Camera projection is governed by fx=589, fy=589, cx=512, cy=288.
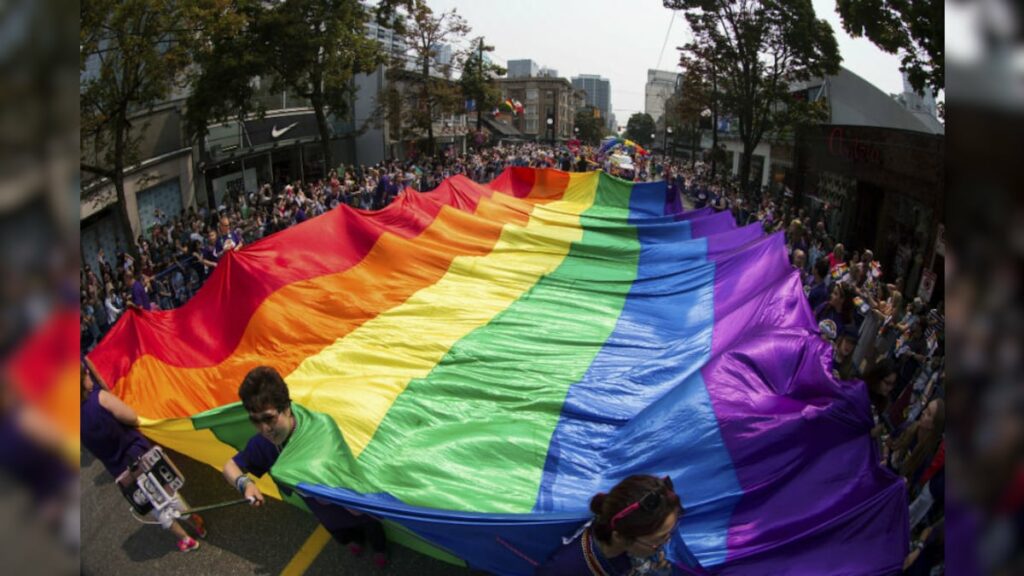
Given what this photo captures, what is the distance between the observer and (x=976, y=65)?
19.4 inches

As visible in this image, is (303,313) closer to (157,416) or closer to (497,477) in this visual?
(157,416)

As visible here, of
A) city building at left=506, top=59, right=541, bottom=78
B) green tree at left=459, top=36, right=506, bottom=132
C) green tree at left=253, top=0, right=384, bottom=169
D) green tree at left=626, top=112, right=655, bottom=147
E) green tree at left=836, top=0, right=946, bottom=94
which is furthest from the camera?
city building at left=506, top=59, right=541, bottom=78

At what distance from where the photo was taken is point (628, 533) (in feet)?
8.39

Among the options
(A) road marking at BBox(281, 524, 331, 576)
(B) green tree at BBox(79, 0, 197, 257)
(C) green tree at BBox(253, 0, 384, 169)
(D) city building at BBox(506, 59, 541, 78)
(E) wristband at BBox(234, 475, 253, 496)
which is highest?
(D) city building at BBox(506, 59, 541, 78)

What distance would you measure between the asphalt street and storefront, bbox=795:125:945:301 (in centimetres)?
741

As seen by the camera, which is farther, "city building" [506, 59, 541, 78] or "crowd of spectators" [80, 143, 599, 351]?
"city building" [506, 59, 541, 78]

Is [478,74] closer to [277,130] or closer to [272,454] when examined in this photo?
[277,130]

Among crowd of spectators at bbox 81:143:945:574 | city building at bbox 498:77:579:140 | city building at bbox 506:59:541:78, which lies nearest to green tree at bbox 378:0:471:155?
crowd of spectators at bbox 81:143:945:574

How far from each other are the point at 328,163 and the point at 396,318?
54.2 feet

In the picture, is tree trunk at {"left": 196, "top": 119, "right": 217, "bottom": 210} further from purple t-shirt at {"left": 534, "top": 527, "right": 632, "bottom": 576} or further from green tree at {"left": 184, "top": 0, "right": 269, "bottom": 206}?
purple t-shirt at {"left": 534, "top": 527, "right": 632, "bottom": 576}

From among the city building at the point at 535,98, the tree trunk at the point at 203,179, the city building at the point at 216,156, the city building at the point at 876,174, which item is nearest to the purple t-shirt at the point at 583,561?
the city building at the point at 876,174

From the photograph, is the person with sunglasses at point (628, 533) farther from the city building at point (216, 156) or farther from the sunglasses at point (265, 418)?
the city building at point (216, 156)

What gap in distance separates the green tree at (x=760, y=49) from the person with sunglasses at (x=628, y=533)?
65.8 feet

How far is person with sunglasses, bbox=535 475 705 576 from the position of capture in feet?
8.36
